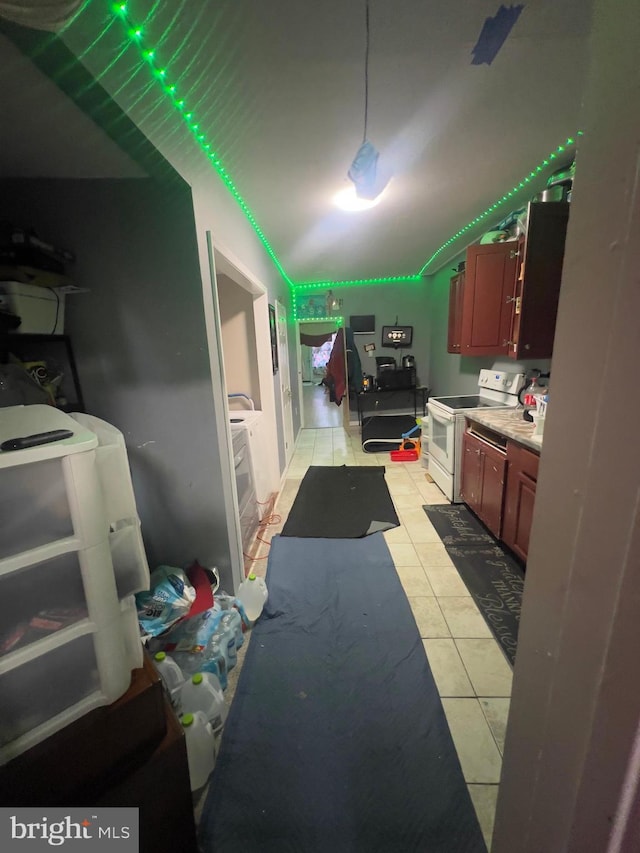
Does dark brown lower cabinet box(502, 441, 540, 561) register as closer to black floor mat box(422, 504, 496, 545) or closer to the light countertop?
the light countertop

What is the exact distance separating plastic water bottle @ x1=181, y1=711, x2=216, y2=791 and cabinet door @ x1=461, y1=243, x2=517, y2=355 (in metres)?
2.90

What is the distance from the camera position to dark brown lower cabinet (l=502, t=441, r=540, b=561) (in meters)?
1.83

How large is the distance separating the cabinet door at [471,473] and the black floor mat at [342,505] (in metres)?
0.62

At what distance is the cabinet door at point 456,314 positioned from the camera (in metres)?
3.31

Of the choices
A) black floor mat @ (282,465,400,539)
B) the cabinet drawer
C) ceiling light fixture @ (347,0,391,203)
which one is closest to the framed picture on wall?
black floor mat @ (282,465,400,539)

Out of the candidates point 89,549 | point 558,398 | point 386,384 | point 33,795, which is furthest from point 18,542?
point 386,384

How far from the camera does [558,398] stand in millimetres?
432

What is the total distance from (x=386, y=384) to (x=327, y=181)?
338 centimetres

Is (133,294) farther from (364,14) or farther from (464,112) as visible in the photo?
(464,112)

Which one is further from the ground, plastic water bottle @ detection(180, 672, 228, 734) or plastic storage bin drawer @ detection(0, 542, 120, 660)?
plastic storage bin drawer @ detection(0, 542, 120, 660)

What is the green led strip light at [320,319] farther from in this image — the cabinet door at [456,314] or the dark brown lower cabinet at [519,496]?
the dark brown lower cabinet at [519,496]

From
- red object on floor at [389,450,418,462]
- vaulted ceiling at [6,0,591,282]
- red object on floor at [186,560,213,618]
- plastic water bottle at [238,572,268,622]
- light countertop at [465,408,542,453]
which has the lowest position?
plastic water bottle at [238,572,268,622]

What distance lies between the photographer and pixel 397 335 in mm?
5227

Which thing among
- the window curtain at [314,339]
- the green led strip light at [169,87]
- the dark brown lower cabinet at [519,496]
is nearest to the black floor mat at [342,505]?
the dark brown lower cabinet at [519,496]
